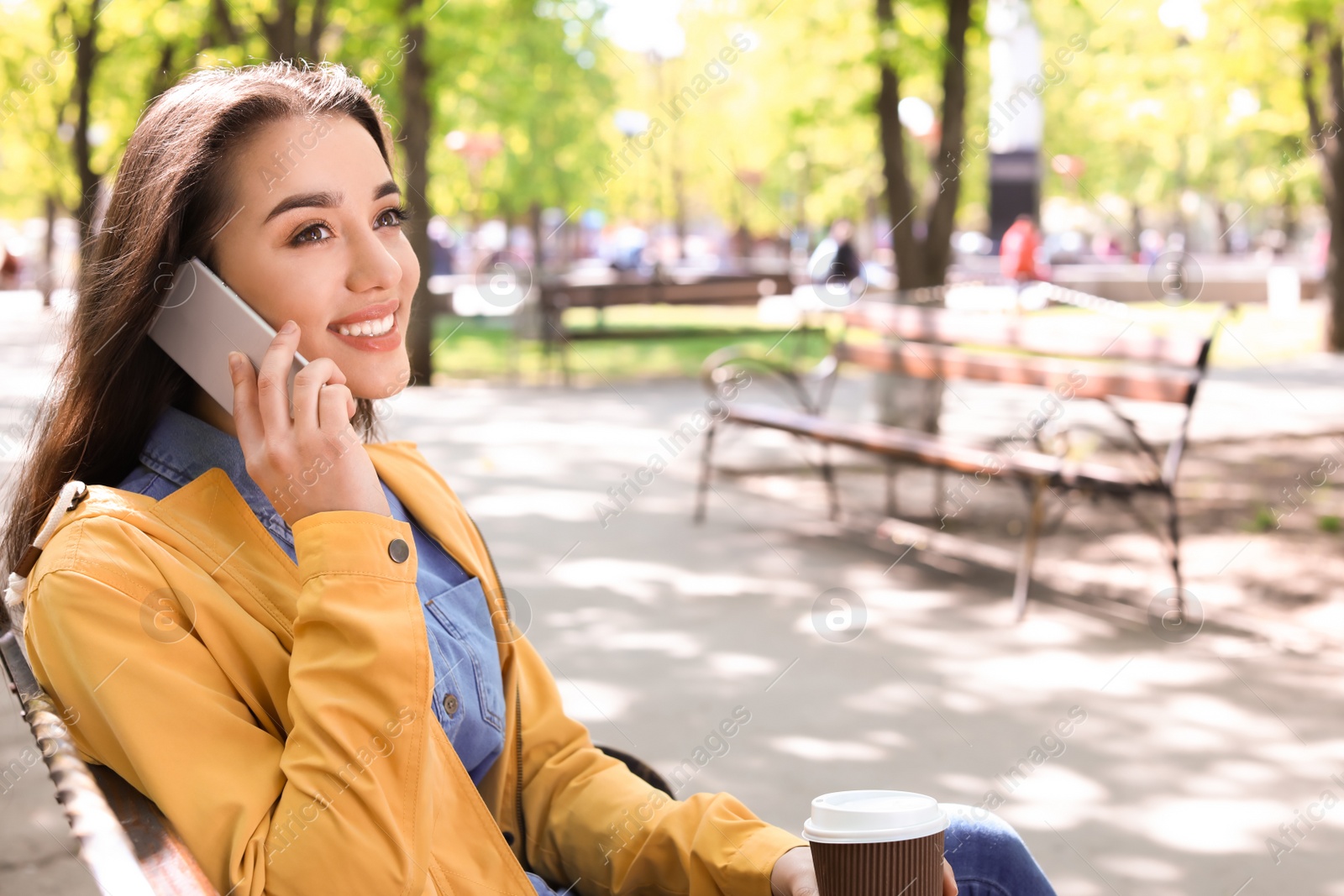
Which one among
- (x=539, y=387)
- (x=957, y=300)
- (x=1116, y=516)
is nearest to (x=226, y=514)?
(x=1116, y=516)

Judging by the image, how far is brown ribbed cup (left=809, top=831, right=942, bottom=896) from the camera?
150 cm

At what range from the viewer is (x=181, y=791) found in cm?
149

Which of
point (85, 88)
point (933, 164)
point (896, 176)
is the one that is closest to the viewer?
point (933, 164)

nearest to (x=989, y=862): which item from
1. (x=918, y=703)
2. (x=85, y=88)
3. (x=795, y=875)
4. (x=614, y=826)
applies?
(x=795, y=875)

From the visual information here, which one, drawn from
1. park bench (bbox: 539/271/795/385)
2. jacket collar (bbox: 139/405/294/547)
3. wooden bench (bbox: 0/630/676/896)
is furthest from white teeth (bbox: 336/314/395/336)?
park bench (bbox: 539/271/795/385)

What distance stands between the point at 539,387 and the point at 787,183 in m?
29.3

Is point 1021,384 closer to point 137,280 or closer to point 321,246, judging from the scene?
point 321,246

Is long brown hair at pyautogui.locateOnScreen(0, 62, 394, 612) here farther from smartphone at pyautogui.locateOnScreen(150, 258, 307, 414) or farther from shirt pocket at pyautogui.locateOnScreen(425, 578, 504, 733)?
shirt pocket at pyautogui.locateOnScreen(425, 578, 504, 733)

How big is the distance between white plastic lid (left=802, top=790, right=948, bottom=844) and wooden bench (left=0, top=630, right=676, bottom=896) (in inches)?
27.0

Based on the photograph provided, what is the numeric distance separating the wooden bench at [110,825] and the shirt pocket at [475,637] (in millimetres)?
589

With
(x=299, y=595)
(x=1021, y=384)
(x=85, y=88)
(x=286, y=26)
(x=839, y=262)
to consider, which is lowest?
(x=839, y=262)

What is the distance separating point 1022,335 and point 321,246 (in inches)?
243

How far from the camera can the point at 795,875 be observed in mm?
1844

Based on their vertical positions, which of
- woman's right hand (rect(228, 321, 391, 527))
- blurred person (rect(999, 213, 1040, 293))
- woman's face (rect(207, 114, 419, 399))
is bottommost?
blurred person (rect(999, 213, 1040, 293))
